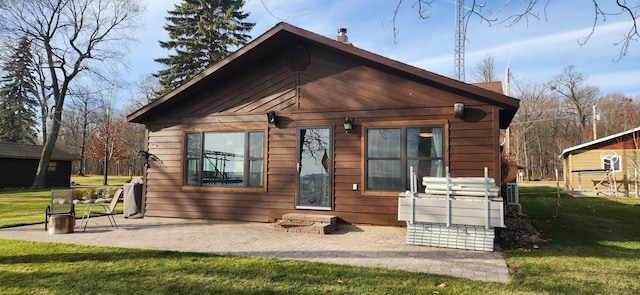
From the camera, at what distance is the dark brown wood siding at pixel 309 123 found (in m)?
6.67

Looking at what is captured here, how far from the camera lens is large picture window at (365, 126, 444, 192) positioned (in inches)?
268

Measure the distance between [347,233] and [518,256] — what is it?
273 cm

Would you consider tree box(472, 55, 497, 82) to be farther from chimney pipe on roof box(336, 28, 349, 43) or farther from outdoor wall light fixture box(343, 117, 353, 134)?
outdoor wall light fixture box(343, 117, 353, 134)

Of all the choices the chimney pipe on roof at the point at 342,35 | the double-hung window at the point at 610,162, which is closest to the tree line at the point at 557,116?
the double-hung window at the point at 610,162

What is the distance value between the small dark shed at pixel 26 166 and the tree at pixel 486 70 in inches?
1275

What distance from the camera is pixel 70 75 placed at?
77.6 ft

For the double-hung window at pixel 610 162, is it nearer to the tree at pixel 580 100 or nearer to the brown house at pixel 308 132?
the brown house at pixel 308 132

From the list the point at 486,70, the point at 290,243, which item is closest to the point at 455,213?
the point at 290,243

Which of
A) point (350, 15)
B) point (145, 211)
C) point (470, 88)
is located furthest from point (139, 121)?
point (470, 88)

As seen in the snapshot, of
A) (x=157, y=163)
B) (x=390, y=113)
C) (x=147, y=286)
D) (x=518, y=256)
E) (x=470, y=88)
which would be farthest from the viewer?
(x=157, y=163)

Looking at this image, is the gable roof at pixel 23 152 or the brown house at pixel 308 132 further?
the gable roof at pixel 23 152

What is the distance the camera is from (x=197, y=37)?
2402 cm

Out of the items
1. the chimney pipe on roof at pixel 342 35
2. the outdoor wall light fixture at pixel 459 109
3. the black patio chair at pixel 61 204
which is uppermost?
the chimney pipe on roof at pixel 342 35

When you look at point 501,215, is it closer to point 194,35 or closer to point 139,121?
point 139,121
